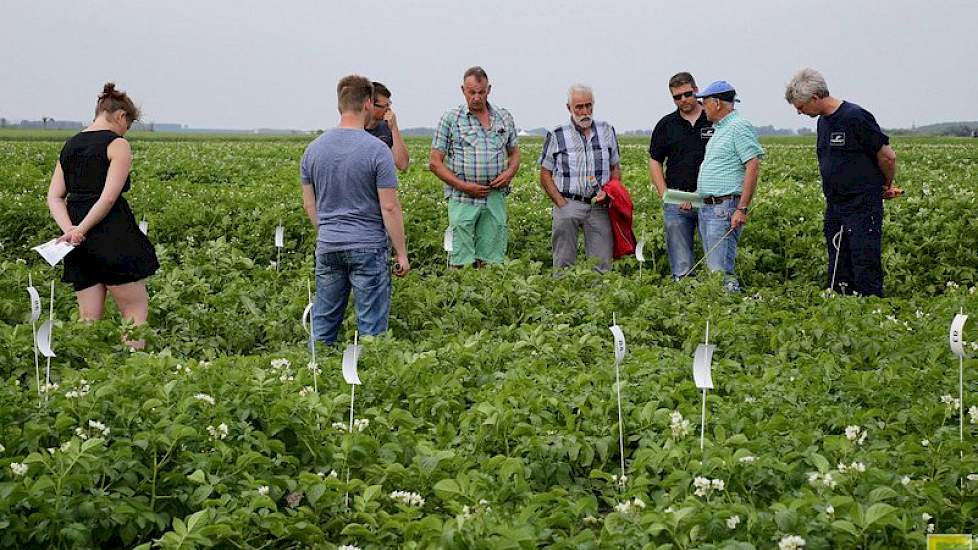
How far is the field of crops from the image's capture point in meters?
3.71

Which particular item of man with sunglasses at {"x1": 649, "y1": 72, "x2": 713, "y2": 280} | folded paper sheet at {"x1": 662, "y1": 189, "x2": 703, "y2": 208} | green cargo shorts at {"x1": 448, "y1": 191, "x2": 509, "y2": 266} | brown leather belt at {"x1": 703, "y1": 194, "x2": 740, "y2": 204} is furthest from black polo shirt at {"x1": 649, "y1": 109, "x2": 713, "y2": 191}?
green cargo shorts at {"x1": 448, "y1": 191, "x2": 509, "y2": 266}

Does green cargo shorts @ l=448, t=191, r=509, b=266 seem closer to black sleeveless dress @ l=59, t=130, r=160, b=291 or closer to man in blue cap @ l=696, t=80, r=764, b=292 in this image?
man in blue cap @ l=696, t=80, r=764, b=292

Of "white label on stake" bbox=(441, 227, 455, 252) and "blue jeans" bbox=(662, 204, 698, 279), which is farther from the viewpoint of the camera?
"blue jeans" bbox=(662, 204, 698, 279)

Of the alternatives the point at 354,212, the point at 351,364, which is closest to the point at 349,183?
the point at 354,212

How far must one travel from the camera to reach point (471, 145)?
8.89 metres

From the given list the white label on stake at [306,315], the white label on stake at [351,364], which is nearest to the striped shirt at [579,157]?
the white label on stake at [306,315]

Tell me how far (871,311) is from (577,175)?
2.73 metres

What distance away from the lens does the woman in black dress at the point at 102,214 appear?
672 cm

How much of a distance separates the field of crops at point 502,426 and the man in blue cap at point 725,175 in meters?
0.50

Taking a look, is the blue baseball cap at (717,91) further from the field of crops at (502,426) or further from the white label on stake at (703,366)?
the white label on stake at (703,366)

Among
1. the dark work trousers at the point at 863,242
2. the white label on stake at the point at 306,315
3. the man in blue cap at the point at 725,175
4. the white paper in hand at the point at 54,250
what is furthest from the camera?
the man in blue cap at the point at 725,175

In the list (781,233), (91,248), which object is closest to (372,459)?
(91,248)

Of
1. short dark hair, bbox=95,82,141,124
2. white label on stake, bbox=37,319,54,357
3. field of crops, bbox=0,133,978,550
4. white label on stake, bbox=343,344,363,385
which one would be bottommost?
field of crops, bbox=0,133,978,550

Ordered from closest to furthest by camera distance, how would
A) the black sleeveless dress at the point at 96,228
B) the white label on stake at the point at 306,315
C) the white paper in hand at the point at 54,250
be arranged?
the white label on stake at the point at 306,315 < the white paper in hand at the point at 54,250 < the black sleeveless dress at the point at 96,228
